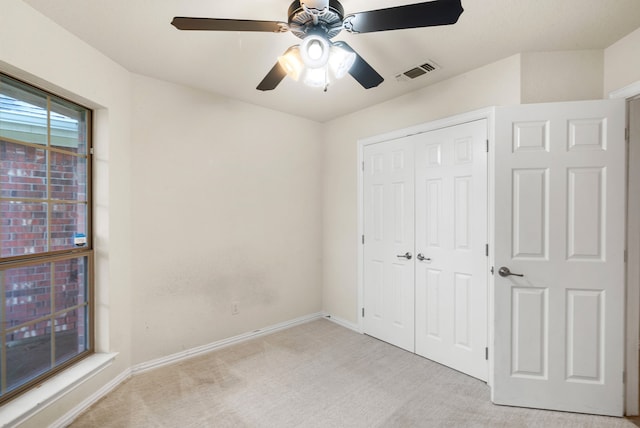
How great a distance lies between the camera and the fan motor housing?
1.36 m

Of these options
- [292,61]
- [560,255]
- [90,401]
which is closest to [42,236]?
[90,401]

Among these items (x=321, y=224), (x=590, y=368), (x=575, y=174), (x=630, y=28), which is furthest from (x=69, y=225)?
(x=630, y=28)

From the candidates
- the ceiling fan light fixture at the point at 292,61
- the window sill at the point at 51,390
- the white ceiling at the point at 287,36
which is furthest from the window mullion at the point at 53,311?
the ceiling fan light fixture at the point at 292,61

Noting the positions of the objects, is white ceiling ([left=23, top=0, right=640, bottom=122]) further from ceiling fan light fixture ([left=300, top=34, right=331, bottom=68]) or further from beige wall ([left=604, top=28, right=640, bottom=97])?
ceiling fan light fixture ([left=300, top=34, right=331, bottom=68])

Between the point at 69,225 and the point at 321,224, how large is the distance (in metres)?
2.53

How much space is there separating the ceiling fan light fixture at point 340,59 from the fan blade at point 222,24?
294 mm

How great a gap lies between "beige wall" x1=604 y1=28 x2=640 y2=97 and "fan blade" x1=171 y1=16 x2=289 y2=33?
228cm

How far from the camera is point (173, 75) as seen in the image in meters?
2.44

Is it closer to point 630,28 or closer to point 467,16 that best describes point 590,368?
point 630,28

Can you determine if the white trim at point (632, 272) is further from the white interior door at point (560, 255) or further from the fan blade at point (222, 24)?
the fan blade at point (222, 24)

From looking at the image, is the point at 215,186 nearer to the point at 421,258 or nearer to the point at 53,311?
the point at 53,311

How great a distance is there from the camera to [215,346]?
2830 mm

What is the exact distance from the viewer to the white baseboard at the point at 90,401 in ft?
5.89

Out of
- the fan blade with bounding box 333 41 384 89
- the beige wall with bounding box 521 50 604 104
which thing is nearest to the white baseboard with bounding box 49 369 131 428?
the fan blade with bounding box 333 41 384 89
